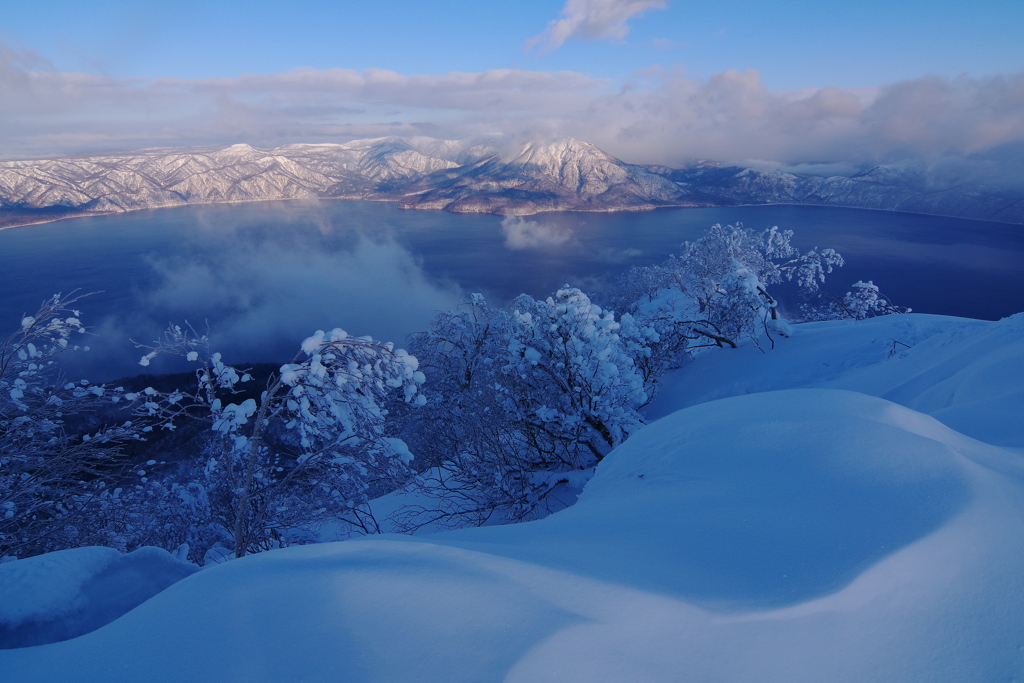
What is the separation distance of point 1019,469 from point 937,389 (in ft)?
18.6

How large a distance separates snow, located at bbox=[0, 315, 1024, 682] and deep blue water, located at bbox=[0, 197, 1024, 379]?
5941 centimetres

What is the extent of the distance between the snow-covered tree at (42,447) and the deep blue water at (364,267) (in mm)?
53692

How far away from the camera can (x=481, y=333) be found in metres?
19.5

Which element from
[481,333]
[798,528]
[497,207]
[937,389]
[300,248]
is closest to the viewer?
[798,528]

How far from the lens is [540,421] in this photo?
35.2 ft

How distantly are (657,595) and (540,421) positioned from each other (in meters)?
8.20

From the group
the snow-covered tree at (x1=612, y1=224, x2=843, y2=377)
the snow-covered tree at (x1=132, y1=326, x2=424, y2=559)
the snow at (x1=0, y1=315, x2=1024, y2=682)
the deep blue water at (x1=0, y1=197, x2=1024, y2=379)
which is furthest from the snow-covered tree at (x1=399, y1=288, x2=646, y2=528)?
the deep blue water at (x1=0, y1=197, x2=1024, y2=379)

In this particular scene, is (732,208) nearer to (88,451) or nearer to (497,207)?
(497,207)

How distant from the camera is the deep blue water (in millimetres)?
63875

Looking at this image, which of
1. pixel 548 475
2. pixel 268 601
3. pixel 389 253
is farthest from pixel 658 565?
pixel 389 253

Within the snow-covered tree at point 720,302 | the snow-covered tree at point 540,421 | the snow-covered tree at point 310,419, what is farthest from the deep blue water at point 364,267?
the snow-covered tree at point 310,419

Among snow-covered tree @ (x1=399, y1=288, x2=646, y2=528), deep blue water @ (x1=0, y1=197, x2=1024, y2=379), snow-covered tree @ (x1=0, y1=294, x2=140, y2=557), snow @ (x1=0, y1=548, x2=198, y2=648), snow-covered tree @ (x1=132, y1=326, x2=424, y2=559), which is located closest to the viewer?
snow @ (x1=0, y1=548, x2=198, y2=648)

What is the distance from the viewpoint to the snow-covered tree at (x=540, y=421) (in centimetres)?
909

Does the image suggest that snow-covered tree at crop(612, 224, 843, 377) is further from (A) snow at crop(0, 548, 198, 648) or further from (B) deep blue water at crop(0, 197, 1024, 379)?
(B) deep blue water at crop(0, 197, 1024, 379)
